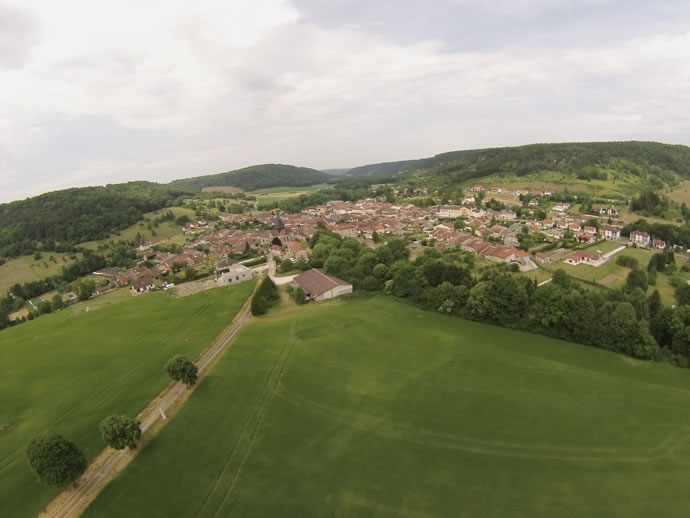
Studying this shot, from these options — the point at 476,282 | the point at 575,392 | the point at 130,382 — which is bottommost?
the point at 575,392

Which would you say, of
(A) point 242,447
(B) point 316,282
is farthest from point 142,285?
(A) point 242,447

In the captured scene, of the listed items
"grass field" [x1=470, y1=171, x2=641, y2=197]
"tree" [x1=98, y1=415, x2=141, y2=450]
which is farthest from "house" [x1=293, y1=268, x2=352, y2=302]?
"grass field" [x1=470, y1=171, x2=641, y2=197]

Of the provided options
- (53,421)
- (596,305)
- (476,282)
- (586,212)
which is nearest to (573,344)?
(596,305)

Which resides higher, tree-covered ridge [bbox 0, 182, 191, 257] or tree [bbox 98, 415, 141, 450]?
tree-covered ridge [bbox 0, 182, 191, 257]

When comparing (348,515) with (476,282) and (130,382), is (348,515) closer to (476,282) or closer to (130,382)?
(130,382)

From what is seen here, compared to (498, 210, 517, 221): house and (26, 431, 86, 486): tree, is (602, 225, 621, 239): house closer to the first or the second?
(498, 210, 517, 221): house

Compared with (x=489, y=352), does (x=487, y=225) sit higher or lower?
higher

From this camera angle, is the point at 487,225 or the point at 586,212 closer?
the point at 487,225

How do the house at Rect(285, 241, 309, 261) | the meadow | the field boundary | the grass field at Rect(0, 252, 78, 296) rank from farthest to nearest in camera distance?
the grass field at Rect(0, 252, 78, 296)
the house at Rect(285, 241, 309, 261)
the meadow
the field boundary
